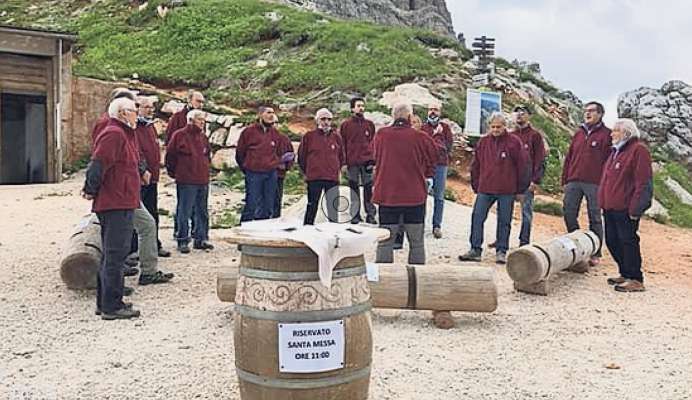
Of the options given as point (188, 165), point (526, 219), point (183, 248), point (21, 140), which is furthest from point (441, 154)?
point (21, 140)

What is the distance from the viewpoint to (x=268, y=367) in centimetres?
381

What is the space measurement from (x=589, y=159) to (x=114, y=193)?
5.38 metres

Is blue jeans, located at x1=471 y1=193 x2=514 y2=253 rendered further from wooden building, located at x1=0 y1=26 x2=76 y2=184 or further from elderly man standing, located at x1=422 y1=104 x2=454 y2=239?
wooden building, located at x1=0 y1=26 x2=76 y2=184

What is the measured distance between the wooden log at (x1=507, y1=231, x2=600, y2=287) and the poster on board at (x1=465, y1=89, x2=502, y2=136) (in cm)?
822

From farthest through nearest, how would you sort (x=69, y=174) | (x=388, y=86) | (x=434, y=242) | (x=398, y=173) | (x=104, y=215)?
(x=388, y=86) < (x=69, y=174) < (x=434, y=242) < (x=398, y=173) < (x=104, y=215)

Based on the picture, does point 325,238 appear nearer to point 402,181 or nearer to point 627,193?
point 402,181

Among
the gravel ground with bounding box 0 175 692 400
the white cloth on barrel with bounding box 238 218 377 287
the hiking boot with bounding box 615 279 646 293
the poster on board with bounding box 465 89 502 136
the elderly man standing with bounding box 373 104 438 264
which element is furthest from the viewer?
the poster on board with bounding box 465 89 502 136

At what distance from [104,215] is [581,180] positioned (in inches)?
214

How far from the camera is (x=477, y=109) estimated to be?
1656 cm

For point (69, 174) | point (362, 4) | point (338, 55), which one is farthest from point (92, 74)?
point (362, 4)

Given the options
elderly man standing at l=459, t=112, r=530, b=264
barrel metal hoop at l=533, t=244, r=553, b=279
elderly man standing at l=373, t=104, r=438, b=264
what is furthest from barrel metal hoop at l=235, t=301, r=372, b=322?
elderly man standing at l=459, t=112, r=530, b=264

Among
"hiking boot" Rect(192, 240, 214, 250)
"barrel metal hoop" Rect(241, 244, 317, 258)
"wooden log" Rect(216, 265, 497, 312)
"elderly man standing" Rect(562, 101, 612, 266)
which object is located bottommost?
"hiking boot" Rect(192, 240, 214, 250)

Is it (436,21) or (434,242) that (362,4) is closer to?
(436,21)

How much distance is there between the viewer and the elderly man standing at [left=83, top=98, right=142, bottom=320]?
619 cm
